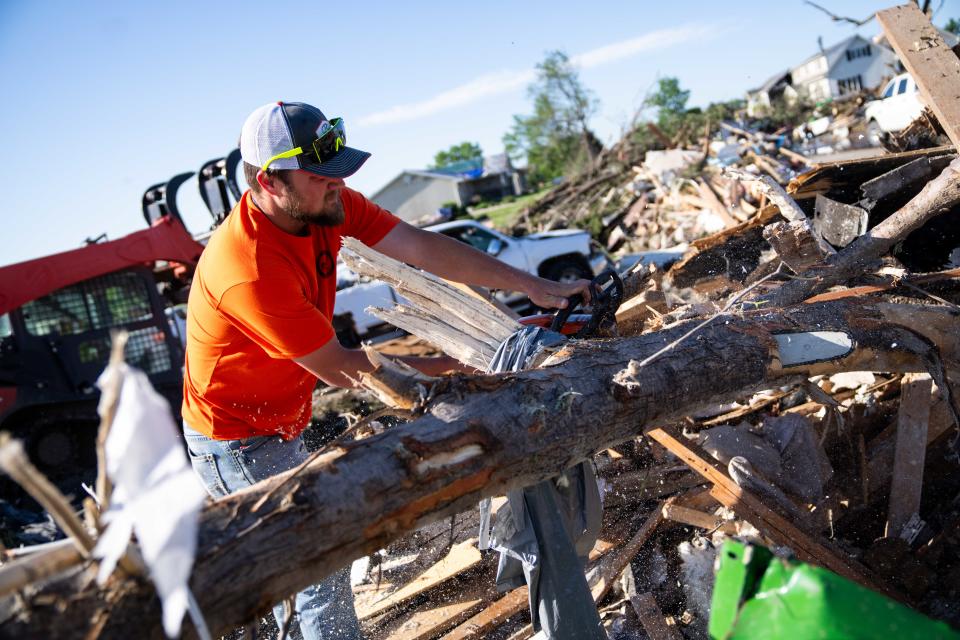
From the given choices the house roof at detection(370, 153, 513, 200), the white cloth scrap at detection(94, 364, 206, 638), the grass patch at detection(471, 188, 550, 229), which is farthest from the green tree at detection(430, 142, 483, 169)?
the white cloth scrap at detection(94, 364, 206, 638)

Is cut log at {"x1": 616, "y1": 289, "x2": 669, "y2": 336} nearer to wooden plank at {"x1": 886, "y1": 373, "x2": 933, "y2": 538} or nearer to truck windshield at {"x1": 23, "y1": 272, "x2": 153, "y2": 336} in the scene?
wooden plank at {"x1": 886, "y1": 373, "x2": 933, "y2": 538}

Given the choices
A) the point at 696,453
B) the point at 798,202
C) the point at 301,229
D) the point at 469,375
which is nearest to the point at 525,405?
the point at 469,375

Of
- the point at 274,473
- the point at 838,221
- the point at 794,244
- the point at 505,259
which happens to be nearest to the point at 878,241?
the point at 794,244

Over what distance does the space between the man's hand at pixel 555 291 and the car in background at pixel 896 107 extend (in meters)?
14.5

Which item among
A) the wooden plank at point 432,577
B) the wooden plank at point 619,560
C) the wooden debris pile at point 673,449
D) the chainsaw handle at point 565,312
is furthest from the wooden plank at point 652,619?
the chainsaw handle at point 565,312

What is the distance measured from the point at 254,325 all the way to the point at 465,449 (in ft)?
3.16

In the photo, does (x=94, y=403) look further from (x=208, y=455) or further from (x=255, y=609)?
(x=255, y=609)

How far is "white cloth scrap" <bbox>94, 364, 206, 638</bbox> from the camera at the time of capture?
129cm

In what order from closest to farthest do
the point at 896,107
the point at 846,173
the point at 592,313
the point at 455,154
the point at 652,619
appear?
the point at 652,619 → the point at 592,313 → the point at 846,173 → the point at 896,107 → the point at 455,154

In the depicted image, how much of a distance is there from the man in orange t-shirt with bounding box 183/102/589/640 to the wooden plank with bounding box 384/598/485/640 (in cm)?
76

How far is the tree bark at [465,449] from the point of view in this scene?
5.32ft

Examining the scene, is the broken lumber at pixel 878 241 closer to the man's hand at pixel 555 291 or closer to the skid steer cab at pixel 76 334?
the man's hand at pixel 555 291

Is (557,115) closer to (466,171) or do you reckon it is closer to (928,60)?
(466,171)

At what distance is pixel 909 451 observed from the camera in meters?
3.64
